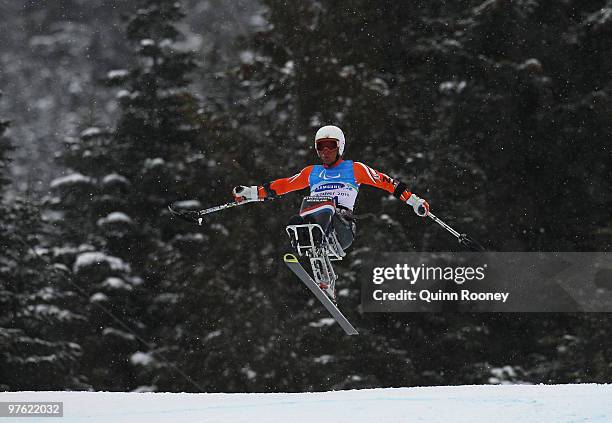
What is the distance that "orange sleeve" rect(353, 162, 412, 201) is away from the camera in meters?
9.51

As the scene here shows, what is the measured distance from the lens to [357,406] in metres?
11.5

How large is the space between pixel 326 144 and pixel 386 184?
896 millimetres

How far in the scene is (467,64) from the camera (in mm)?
22531

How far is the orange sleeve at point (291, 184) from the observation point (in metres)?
9.68

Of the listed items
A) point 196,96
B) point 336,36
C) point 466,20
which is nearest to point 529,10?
point 466,20

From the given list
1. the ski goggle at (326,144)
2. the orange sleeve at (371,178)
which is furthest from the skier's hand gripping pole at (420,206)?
the ski goggle at (326,144)

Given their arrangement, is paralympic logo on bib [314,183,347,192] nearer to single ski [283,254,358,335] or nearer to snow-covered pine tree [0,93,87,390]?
single ski [283,254,358,335]

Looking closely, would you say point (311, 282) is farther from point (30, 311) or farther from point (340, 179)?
point (30, 311)

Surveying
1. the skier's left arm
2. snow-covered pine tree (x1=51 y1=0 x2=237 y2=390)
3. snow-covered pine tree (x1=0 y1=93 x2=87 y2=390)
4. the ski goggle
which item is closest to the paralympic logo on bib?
the skier's left arm

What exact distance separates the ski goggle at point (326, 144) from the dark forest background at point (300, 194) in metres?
11.6

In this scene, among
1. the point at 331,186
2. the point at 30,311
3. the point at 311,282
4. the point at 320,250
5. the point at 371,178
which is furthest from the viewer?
the point at 30,311

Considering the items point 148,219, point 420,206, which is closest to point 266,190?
point 420,206

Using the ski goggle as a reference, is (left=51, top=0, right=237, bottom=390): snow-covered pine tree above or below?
below

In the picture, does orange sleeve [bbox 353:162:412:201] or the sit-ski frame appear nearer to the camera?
the sit-ski frame
